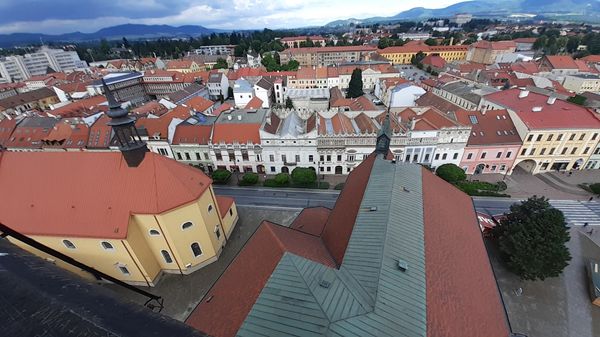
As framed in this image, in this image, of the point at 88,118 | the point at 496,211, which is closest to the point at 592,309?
the point at 496,211

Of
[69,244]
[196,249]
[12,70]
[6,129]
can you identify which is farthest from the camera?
[12,70]

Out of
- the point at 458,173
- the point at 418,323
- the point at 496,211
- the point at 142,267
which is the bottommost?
the point at 496,211

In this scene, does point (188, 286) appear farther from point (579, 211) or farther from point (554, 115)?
point (554, 115)

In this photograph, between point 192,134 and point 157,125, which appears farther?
point 157,125

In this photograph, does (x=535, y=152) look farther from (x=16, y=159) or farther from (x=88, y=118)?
(x=88, y=118)

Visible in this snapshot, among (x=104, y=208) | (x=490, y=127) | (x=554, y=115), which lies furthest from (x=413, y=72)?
(x=104, y=208)

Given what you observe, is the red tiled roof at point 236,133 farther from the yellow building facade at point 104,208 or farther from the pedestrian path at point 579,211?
the pedestrian path at point 579,211
